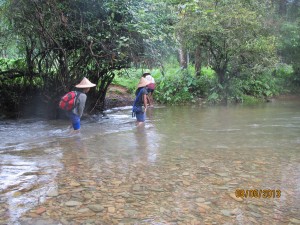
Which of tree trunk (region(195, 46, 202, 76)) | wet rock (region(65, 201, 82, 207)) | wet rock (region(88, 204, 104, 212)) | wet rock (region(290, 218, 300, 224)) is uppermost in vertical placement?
tree trunk (region(195, 46, 202, 76))

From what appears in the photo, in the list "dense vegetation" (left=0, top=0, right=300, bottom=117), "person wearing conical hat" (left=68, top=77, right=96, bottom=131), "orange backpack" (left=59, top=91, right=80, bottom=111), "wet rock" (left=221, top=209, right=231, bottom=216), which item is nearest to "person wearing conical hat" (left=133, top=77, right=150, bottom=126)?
"dense vegetation" (left=0, top=0, right=300, bottom=117)

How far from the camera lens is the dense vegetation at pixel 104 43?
929cm

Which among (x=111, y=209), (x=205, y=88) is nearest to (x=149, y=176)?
(x=111, y=209)

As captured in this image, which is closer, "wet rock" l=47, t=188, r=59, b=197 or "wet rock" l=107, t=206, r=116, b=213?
"wet rock" l=107, t=206, r=116, b=213

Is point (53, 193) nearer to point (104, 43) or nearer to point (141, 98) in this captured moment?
point (141, 98)

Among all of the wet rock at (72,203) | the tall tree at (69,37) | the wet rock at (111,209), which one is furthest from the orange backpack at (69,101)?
the wet rock at (111,209)

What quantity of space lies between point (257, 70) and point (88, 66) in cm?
900

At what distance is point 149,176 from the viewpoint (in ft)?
16.3
